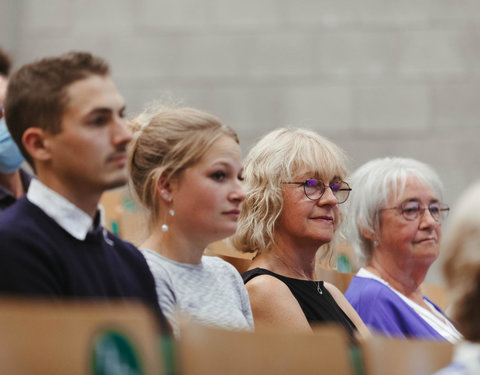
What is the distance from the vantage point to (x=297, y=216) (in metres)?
2.18

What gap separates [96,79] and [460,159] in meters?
3.13

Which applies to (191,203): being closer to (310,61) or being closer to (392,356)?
(392,356)

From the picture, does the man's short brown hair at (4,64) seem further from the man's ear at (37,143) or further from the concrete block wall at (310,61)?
the concrete block wall at (310,61)

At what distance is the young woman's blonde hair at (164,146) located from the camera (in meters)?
1.74

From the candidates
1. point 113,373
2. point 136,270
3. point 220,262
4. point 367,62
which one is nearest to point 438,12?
point 367,62

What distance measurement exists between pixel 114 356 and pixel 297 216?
4.19 ft

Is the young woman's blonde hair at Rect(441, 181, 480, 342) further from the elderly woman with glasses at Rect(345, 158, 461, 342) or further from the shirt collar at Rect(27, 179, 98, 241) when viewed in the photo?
the elderly woman with glasses at Rect(345, 158, 461, 342)

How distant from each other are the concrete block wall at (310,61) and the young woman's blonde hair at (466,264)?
3.06 meters

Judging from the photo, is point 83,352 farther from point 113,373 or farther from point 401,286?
point 401,286

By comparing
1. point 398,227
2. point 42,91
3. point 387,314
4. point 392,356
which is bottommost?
point 387,314

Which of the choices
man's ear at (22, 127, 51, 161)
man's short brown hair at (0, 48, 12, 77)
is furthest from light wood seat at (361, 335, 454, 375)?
man's short brown hair at (0, 48, 12, 77)

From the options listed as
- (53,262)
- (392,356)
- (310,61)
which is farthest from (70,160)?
(310,61)

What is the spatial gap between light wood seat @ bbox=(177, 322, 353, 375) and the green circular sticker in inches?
3.2

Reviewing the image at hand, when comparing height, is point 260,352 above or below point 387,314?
above
